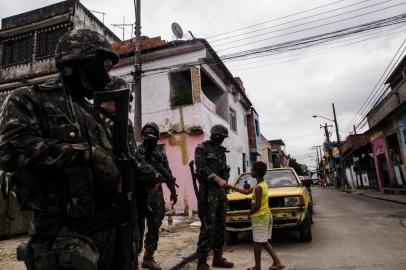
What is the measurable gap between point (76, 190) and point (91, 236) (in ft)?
0.86

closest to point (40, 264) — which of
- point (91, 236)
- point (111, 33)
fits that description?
point (91, 236)

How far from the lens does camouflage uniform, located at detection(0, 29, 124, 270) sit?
158 centimetres

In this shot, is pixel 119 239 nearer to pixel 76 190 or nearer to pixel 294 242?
pixel 76 190

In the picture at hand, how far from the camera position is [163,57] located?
1414cm

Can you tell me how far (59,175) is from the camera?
1.69m

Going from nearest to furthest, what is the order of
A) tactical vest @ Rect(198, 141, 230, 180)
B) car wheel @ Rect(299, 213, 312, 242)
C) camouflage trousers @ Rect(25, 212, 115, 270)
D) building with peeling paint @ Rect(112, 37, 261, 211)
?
camouflage trousers @ Rect(25, 212, 115, 270) → tactical vest @ Rect(198, 141, 230, 180) → car wheel @ Rect(299, 213, 312, 242) → building with peeling paint @ Rect(112, 37, 261, 211)

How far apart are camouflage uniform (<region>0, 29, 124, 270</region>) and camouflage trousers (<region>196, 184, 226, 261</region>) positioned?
2.81m

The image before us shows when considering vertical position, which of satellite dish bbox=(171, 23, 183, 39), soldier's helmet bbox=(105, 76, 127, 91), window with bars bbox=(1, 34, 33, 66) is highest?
window with bars bbox=(1, 34, 33, 66)

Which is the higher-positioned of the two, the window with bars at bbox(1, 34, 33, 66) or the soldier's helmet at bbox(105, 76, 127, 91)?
the window with bars at bbox(1, 34, 33, 66)

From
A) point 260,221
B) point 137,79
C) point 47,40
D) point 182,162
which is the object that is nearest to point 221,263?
point 260,221

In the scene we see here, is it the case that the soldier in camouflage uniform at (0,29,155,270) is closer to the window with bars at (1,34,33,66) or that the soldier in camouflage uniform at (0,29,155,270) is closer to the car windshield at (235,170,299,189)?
the car windshield at (235,170,299,189)

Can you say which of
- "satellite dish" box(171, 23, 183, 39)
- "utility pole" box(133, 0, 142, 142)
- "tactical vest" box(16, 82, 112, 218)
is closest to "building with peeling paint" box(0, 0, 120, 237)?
"satellite dish" box(171, 23, 183, 39)

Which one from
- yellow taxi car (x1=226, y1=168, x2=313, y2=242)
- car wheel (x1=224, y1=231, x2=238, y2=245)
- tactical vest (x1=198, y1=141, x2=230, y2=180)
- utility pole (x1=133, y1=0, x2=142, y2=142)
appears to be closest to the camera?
tactical vest (x1=198, y1=141, x2=230, y2=180)

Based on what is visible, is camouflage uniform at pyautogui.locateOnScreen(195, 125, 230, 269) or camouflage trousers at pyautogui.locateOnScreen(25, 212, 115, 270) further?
camouflage uniform at pyautogui.locateOnScreen(195, 125, 230, 269)
